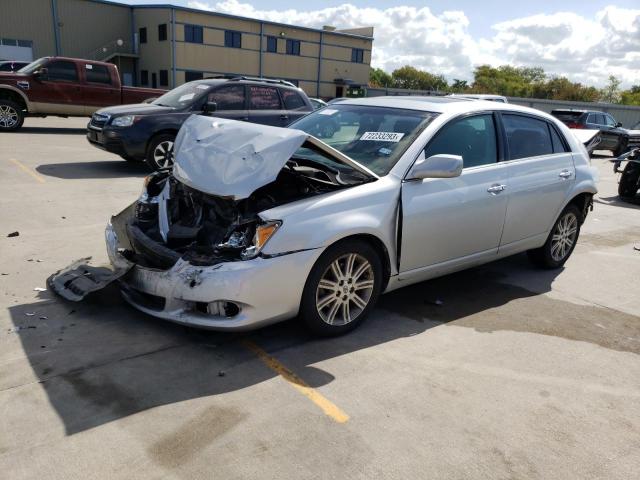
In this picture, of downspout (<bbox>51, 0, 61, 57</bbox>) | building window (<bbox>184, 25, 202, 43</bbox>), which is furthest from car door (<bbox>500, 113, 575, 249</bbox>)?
downspout (<bbox>51, 0, 61, 57</bbox>)

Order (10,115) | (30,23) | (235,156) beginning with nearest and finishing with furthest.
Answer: (235,156)
(10,115)
(30,23)

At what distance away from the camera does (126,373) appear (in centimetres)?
329

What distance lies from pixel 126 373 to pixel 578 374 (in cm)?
302

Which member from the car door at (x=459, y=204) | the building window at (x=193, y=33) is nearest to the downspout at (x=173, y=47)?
the building window at (x=193, y=33)

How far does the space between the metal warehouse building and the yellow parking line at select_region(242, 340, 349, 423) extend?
42.2 m

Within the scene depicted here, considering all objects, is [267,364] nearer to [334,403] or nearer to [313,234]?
[334,403]

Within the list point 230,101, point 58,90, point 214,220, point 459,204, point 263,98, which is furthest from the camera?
point 58,90

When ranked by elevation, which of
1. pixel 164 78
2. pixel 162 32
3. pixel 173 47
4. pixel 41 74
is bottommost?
pixel 41 74

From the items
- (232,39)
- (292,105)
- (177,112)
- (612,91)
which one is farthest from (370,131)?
(612,91)

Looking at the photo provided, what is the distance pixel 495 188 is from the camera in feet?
15.2

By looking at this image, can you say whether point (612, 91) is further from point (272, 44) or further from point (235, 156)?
point (235, 156)

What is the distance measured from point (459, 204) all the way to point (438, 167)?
1.89 ft

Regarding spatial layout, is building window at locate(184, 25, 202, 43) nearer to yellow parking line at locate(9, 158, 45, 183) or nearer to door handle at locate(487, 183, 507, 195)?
yellow parking line at locate(9, 158, 45, 183)

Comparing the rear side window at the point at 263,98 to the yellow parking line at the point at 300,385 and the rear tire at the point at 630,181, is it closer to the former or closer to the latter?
the rear tire at the point at 630,181
